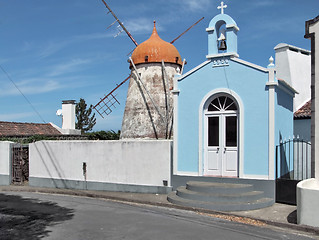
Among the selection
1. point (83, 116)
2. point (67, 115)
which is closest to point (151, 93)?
point (67, 115)

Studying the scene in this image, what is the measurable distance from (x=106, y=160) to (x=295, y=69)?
→ 993 centimetres

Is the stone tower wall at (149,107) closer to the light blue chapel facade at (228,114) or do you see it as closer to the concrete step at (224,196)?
the light blue chapel facade at (228,114)

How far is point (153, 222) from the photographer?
920 centimetres

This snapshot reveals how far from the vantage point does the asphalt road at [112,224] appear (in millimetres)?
7992

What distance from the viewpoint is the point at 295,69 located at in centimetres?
1744

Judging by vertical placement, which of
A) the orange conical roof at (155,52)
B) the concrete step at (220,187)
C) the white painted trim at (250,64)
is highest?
the orange conical roof at (155,52)

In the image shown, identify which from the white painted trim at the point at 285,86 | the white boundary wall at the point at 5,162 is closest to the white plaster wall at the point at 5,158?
the white boundary wall at the point at 5,162

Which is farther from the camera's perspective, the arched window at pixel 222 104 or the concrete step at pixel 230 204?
the arched window at pixel 222 104

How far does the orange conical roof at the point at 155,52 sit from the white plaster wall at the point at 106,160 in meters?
7.17

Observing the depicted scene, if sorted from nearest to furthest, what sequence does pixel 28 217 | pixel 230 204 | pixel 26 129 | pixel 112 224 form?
pixel 112 224 < pixel 28 217 < pixel 230 204 < pixel 26 129

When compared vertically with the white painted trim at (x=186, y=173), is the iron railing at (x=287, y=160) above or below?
above

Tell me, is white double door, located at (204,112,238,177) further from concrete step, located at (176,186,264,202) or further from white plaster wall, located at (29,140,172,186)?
white plaster wall, located at (29,140,172,186)

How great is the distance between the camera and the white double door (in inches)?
485

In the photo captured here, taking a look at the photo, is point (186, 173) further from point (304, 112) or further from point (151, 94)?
point (151, 94)
